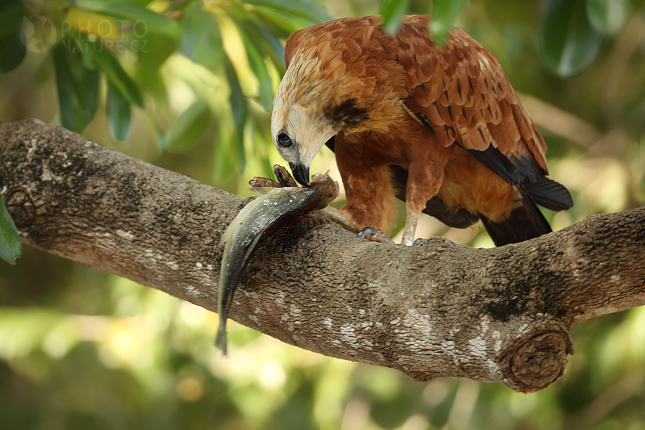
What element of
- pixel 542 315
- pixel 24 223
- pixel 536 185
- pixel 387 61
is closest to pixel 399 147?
pixel 387 61

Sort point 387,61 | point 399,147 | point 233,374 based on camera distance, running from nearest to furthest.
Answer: point 387,61 → point 399,147 → point 233,374

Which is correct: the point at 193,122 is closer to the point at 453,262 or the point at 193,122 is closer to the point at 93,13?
the point at 93,13

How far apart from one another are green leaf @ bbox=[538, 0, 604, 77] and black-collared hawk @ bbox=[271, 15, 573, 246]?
0.21m

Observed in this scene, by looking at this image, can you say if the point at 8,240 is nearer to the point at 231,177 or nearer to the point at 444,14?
the point at 444,14

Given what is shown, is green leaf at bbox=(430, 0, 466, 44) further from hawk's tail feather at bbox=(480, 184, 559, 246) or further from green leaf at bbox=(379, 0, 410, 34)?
hawk's tail feather at bbox=(480, 184, 559, 246)

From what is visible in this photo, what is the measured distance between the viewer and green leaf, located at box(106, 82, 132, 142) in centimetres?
243

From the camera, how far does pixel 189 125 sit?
2824 mm


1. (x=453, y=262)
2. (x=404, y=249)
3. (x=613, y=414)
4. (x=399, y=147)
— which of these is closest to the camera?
(x=453, y=262)

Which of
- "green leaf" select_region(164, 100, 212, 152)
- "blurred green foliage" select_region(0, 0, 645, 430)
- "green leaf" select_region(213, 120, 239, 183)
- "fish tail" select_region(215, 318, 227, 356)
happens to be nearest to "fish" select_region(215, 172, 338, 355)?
"fish tail" select_region(215, 318, 227, 356)

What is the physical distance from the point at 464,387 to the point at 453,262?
135 inches

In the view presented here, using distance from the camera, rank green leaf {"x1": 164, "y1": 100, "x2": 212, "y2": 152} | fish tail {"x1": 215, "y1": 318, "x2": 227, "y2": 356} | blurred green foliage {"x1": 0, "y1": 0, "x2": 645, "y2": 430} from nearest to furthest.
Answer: fish tail {"x1": 215, "y1": 318, "x2": 227, "y2": 356} < blurred green foliage {"x1": 0, "y1": 0, "x2": 645, "y2": 430} < green leaf {"x1": 164, "y1": 100, "x2": 212, "y2": 152}

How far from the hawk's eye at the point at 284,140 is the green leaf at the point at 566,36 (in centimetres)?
105

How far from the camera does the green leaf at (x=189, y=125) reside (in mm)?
2805

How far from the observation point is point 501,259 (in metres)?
1.21
